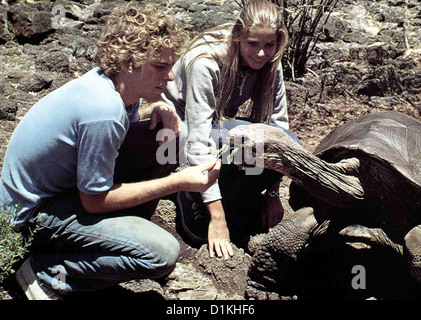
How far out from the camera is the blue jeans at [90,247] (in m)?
2.15

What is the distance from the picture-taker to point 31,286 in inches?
86.5

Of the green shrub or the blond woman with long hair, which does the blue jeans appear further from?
the blond woman with long hair

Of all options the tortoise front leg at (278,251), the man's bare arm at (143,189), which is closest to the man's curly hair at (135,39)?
the man's bare arm at (143,189)

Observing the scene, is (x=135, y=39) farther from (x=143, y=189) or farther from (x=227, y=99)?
(x=227, y=99)

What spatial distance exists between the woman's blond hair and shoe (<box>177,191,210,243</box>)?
2.01 feet

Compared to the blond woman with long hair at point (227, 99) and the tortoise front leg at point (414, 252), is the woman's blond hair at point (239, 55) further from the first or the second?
the tortoise front leg at point (414, 252)

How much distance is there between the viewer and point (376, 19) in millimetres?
5582

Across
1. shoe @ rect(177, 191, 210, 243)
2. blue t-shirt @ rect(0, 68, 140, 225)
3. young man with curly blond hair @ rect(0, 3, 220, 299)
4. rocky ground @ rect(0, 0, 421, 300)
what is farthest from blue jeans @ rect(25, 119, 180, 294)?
rocky ground @ rect(0, 0, 421, 300)

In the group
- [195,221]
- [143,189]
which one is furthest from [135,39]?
[195,221]

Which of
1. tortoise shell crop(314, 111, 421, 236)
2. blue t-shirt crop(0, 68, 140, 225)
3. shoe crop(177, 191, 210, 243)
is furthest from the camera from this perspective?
shoe crop(177, 191, 210, 243)

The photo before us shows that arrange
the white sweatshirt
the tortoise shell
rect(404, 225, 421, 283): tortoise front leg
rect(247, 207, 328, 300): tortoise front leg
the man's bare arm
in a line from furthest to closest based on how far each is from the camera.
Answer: the white sweatshirt
rect(247, 207, 328, 300): tortoise front leg
the tortoise shell
rect(404, 225, 421, 283): tortoise front leg
the man's bare arm

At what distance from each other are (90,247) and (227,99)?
1.33m

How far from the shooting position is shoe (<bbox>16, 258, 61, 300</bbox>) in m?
2.19
